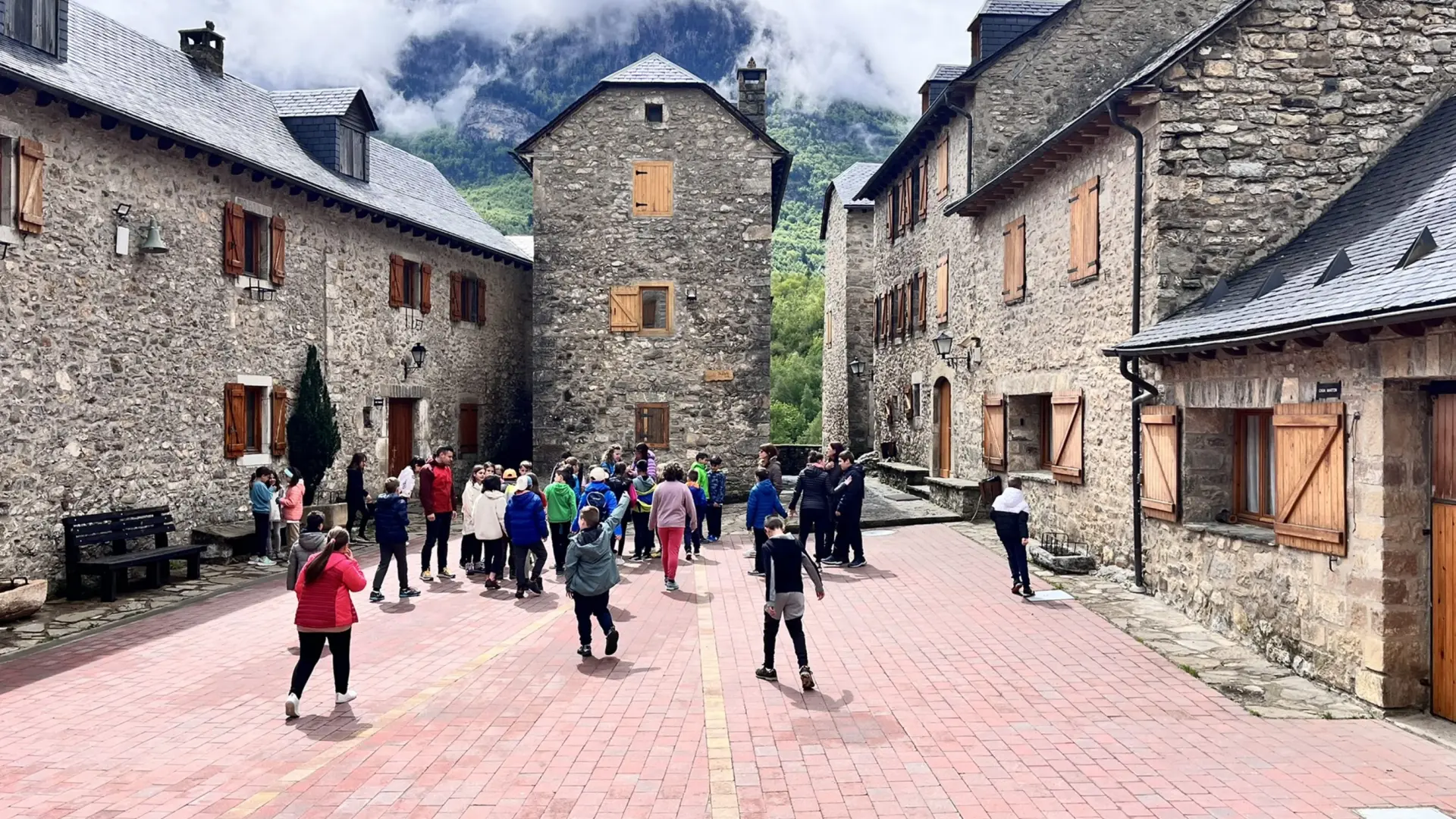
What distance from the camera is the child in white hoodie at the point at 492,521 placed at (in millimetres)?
12023

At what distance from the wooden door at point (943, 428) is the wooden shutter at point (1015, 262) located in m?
4.98

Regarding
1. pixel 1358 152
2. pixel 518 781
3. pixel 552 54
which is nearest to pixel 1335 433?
pixel 1358 152

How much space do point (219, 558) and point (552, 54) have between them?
116018 mm

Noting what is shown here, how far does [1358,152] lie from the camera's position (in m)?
11.0

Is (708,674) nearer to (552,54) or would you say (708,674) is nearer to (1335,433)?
(1335,433)

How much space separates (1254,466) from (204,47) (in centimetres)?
1814

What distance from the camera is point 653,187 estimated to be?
882 inches

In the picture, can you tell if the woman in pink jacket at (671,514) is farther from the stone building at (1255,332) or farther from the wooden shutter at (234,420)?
the wooden shutter at (234,420)

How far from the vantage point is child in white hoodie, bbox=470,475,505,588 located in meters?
12.0

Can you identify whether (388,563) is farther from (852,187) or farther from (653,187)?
(852,187)

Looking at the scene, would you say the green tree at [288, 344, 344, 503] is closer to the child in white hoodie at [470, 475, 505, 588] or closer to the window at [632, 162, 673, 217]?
the child in white hoodie at [470, 475, 505, 588]

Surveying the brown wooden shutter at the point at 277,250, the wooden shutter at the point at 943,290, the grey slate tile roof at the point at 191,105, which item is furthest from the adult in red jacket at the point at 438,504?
the wooden shutter at the point at 943,290

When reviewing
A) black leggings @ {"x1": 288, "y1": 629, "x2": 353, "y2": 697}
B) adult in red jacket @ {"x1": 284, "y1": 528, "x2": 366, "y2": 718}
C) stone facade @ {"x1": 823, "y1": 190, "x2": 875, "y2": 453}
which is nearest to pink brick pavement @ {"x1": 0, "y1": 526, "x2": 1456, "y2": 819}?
black leggings @ {"x1": 288, "y1": 629, "x2": 353, "y2": 697}

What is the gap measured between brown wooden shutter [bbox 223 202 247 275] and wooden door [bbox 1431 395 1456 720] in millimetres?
15021
